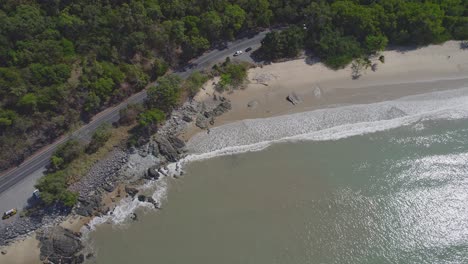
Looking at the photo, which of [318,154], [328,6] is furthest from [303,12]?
[318,154]

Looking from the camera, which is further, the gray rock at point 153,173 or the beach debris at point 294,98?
the beach debris at point 294,98

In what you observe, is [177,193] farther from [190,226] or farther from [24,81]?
[24,81]

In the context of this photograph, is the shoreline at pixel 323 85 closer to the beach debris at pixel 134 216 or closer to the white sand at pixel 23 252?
the beach debris at pixel 134 216

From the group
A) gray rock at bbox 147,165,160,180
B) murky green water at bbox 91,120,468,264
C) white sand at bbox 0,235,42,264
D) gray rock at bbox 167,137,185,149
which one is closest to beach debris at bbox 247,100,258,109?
murky green water at bbox 91,120,468,264

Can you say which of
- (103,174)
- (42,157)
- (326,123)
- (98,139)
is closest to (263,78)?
(326,123)

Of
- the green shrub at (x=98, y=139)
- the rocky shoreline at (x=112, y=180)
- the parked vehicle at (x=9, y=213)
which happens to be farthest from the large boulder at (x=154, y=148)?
the parked vehicle at (x=9, y=213)

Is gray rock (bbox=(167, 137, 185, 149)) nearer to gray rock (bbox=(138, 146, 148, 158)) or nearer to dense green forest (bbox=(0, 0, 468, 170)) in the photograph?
gray rock (bbox=(138, 146, 148, 158))
